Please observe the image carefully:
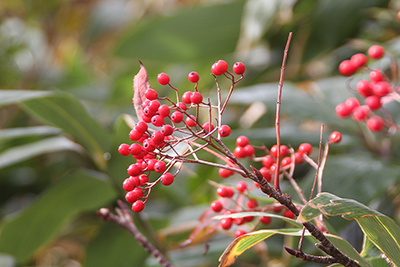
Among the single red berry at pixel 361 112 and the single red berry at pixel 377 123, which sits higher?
the single red berry at pixel 361 112

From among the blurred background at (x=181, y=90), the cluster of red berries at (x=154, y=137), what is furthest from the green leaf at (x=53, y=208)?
the cluster of red berries at (x=154, y=137)

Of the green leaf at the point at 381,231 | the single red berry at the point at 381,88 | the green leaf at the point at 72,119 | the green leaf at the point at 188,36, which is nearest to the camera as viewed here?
the green leaf at the point at 381,231

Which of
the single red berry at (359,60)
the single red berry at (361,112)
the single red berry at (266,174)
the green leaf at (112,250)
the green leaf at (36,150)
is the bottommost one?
the green leaf at (112,250)

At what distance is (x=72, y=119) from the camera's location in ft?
1.89

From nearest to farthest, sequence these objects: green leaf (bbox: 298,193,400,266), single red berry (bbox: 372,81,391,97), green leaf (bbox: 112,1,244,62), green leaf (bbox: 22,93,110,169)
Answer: green leaf (bbox: 298,193,400,266) < single red berry (bbox: 372,81,391,97) < green leaf (bbox: 22,93,110,169) < green leaf (bbox: 112,1,244,62)

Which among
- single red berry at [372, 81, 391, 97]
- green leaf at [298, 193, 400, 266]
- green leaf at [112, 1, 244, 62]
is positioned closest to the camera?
green leaf at [298, 193, 400, 266]

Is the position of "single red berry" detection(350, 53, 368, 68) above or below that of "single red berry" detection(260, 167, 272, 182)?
above

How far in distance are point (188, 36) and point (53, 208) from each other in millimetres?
601

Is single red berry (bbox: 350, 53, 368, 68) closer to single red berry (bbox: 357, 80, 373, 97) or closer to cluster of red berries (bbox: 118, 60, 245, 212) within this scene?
single red berry (bbox: 357, 80, 373, 97)

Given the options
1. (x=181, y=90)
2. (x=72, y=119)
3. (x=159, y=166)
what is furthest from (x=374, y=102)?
(x=181, y=90)

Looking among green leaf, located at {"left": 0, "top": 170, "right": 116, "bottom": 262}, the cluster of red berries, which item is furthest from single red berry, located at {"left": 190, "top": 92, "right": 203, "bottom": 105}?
green leaf, located at {"left": 0, "top": 170, "right": 116, "bottom": 262}

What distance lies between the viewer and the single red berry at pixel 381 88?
0.43 meters

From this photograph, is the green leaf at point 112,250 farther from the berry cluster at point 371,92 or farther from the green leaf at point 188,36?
the green leaf at point 188,36

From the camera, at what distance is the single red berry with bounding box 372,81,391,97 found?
1.40ft
